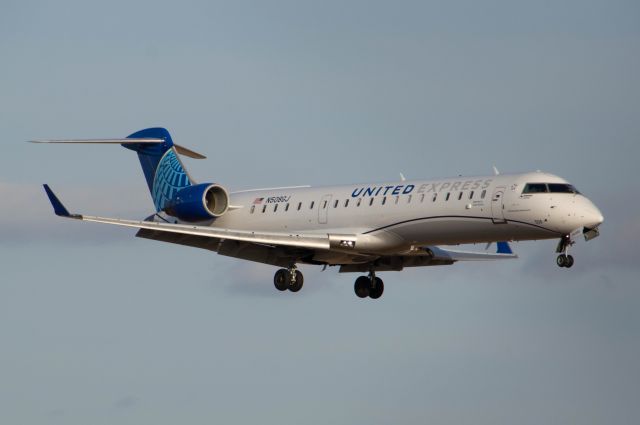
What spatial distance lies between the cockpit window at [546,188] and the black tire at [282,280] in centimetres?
808

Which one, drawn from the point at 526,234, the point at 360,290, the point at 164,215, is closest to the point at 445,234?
the point at 526,234

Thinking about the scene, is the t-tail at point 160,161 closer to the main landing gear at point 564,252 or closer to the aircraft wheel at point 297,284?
the aircraft wheel at point 297,284

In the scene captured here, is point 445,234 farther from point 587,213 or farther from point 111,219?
point 111,219

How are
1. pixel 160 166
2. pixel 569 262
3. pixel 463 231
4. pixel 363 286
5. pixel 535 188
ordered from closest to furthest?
pixel 569 262 < pixel 535 188 < pixel 463 231 < pixel 363 286 < pixel 160 166

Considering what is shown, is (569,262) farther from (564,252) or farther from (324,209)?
(324,209)

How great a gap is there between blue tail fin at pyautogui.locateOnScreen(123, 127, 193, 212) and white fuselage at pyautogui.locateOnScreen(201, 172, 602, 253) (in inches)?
155

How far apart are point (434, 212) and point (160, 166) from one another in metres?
11.6

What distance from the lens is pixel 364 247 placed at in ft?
156

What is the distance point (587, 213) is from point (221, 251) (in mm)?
11686

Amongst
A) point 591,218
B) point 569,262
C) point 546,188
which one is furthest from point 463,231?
point 591,218

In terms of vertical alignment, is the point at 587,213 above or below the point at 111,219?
above

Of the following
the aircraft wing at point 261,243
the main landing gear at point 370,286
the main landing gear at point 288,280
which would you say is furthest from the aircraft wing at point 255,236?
the main landing gear at point 370,286

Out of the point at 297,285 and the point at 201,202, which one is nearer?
the point at 297,285

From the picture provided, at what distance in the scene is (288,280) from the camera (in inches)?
1918
